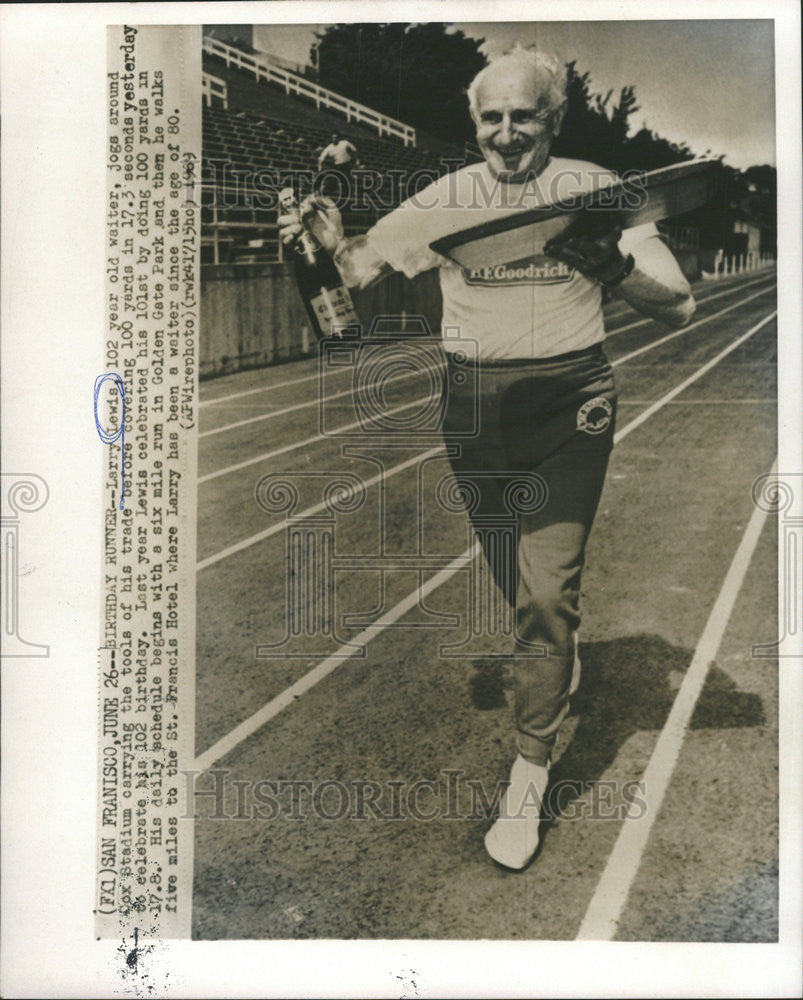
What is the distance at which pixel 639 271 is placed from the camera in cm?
237

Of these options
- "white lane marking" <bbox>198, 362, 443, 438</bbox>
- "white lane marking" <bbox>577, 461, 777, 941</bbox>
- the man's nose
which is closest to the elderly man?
the man's nose

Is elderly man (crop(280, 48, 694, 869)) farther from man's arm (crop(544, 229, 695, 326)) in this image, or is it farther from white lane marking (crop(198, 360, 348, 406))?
white lane marking (crop(198, 360, 348, 406))

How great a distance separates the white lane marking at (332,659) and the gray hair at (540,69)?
0.84 m

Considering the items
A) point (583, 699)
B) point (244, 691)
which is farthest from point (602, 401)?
point (244, 691)

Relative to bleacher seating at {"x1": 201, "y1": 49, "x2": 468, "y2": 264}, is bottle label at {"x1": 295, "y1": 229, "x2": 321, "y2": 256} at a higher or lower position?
lower

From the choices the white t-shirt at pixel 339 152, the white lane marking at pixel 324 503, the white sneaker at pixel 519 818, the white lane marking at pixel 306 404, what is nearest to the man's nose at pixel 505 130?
the white t-shirt at pixel 339 152

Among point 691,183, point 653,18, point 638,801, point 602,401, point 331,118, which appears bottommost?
point 638,801

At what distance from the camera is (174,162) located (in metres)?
2.40

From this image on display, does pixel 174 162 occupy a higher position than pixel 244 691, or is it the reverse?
pixel 174 162

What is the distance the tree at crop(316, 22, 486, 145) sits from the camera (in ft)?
7.68

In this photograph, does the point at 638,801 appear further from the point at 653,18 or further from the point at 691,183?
the point at 653,18

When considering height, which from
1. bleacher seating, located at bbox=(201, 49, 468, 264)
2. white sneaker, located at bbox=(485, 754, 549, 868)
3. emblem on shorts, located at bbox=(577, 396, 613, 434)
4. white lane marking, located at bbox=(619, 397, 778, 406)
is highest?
bleacher seating, located at bbox=(201, 49, 468, 264)

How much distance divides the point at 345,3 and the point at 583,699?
204 centimetres

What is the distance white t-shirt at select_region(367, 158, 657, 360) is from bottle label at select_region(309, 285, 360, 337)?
18 centimetres
